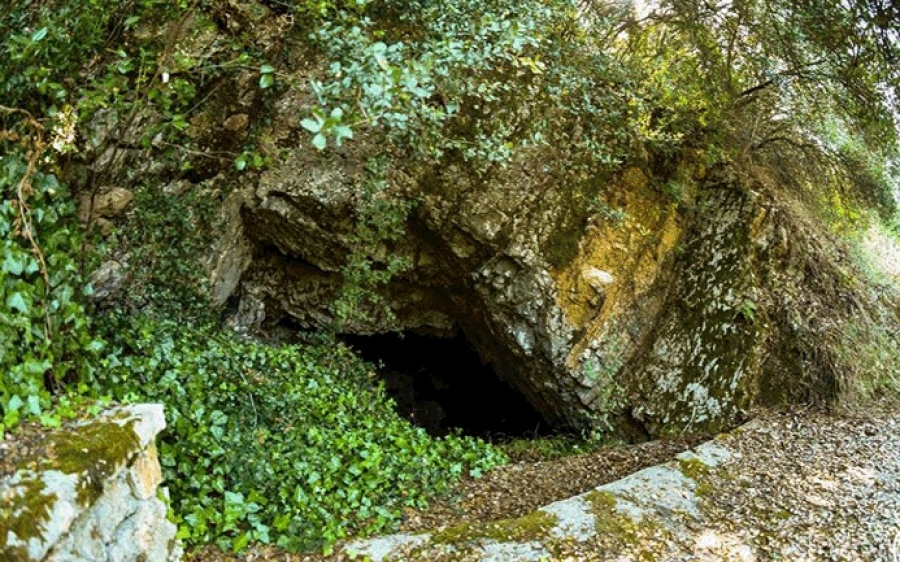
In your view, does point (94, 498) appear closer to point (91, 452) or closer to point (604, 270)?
point (91, 452)

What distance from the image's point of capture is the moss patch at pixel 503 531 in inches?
149

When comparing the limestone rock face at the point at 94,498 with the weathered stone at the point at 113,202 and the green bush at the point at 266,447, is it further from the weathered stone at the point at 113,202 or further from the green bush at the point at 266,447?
the weathered stone at the point at 113,202

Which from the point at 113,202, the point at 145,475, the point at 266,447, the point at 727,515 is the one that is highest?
the point at 113,202

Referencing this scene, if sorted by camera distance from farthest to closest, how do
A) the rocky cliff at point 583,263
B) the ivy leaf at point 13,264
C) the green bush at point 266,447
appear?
the rocky cliff at point 583,263 < the green bush at point 266,447 < the ivy leaf at point 13,264

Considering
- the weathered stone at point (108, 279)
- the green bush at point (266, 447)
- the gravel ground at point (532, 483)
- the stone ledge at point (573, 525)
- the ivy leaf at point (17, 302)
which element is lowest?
the gravel ground at point (532, 483)

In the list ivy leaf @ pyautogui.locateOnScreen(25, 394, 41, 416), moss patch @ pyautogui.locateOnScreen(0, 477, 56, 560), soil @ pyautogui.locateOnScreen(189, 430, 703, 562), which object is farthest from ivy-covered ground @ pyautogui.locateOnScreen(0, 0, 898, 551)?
moss patch @ pyautogui.locateOnScreen(0, 477, 56, 560)

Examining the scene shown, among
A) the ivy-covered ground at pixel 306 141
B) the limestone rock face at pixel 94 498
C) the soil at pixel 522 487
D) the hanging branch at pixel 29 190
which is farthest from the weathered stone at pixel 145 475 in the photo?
the hanging branch at pixel 29 190

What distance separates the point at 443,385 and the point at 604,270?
11.8 ft

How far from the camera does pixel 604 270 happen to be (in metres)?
6.52

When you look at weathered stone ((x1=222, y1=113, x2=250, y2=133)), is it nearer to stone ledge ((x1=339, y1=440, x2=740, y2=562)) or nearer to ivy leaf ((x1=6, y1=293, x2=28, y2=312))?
ivy leaf ((x1=6, y1=293, x2=28, y2=312))

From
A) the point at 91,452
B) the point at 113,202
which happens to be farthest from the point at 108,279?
the point at 91,452

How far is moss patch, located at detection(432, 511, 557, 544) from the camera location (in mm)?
3795

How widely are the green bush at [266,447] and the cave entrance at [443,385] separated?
9.67ft

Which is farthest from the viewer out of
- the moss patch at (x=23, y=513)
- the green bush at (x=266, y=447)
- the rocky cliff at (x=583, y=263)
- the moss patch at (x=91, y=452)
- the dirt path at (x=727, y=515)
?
the rocky cliff at (x=583, y=263)
